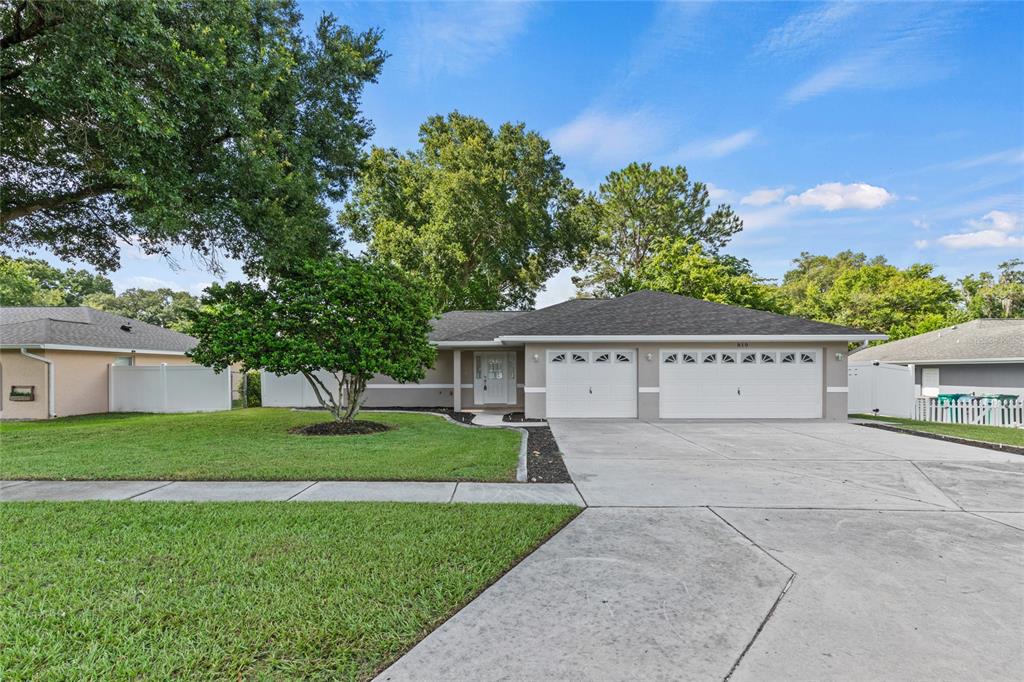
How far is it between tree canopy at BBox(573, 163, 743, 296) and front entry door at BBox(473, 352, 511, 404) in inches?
649

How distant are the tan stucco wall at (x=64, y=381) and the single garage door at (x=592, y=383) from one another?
1456 centimetres

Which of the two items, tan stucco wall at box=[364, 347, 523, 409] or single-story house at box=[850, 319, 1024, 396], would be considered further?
tan stucco wall at box=[364, 347, 523, 409]

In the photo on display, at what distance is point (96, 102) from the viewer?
6.82 metres

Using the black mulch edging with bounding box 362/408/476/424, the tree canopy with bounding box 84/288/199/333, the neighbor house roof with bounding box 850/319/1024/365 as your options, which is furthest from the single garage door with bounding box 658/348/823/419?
the tree canopy with bounding box 84/288/199/333

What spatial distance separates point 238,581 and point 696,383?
1192 centimetres

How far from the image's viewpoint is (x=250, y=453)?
24.3 ft

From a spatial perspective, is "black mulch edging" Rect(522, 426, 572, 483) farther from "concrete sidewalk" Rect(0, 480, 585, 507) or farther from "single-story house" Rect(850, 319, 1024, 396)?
"single-story house" Rect(850, 319, 1024, 396)

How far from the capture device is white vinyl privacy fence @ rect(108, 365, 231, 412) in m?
15.0

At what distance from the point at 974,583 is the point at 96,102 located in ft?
37.1

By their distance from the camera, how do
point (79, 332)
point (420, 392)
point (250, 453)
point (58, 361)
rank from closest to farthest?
1. point (250, 453)
2. point (58, 361)
3. point (79, 332)
4. point (420, 392)

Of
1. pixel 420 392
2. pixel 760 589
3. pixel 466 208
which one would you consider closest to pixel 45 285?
pixel 466 208

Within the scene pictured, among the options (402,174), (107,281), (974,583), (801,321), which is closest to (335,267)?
(974,583)

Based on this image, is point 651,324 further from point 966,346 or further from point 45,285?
point 45,285

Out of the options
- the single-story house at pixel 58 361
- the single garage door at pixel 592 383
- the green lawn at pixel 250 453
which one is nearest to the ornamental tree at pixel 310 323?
the green lawn at pixel 250 453
